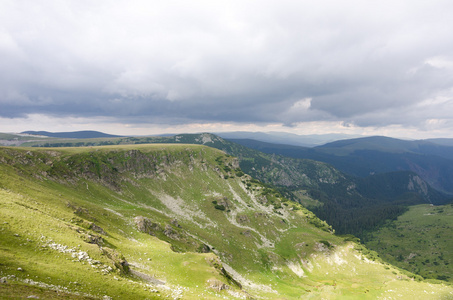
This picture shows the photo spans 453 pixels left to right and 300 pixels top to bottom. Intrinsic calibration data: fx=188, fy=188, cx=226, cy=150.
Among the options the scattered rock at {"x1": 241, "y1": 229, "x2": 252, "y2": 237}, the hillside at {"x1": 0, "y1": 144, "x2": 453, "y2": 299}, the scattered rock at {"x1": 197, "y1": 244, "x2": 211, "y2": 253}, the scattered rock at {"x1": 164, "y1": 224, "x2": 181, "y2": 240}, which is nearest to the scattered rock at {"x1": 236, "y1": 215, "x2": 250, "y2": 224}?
the hillside at {"x1": 0, "y1": 144, "x2": 453, "y2": 299}

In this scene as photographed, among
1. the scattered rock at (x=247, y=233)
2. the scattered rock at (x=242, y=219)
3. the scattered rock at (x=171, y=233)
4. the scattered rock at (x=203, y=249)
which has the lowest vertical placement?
the scattered rock at (x=247, y=233)

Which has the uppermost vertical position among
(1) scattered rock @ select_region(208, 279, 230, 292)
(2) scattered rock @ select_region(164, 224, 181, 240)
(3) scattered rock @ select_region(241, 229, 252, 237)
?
(1) scattered rock @ select_region(208, 279, 230, 292)

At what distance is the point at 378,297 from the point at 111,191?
177360 mm

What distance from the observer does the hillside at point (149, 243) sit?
30.8 metres

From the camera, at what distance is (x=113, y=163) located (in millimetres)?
181625

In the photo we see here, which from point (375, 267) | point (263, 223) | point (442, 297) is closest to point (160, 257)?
point (263, 223)

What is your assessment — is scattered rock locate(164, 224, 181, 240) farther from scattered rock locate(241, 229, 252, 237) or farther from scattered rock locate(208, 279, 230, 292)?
scattered rock locate(241, 229, 252, 237)

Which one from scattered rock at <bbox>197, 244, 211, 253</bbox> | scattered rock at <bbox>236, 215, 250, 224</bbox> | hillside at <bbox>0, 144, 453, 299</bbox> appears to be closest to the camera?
hillside at <bbox>0, 144, 453, 299</bbox>

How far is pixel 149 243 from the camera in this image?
7419 cm

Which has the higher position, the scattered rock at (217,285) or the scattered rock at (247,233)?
the scattered rock at (217,285)

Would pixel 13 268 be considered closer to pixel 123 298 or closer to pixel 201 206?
pixel 123 298

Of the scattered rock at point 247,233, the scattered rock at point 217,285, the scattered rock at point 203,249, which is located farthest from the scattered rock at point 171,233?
the scattered rock at point 247,233

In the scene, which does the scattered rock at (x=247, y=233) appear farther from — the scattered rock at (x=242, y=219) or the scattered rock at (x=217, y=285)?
the scattered rock at (x=217, y=285)

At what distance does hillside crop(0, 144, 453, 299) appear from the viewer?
1213 inches
